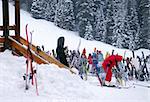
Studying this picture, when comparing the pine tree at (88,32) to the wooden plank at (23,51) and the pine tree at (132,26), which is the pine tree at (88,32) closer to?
the pine tree at (132,26)

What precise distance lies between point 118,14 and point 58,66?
47.1 m

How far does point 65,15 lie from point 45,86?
47411 mm

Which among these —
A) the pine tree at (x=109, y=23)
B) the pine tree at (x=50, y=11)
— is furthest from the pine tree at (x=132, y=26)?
the pine tree at (x=50, y=11)

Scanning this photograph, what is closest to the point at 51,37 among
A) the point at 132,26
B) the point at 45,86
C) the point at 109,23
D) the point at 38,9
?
the point at 38,9

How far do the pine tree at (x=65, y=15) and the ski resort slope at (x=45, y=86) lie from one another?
44964 mm

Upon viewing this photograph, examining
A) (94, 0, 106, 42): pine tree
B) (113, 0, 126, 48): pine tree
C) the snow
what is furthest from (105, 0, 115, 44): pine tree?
the snow

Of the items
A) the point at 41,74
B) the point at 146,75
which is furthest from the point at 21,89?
the point at 146,75

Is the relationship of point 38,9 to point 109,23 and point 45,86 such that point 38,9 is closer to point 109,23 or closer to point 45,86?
point 109,23

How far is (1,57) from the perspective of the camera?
442 inches

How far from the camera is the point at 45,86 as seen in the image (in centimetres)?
1036

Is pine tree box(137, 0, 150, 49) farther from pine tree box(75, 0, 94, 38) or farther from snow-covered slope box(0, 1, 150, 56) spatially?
pine tree box(75, 0, 94, 38)

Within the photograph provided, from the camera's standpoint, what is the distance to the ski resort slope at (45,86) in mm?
9766

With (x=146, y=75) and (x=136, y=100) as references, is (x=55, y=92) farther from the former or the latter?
(x=146, y=75)

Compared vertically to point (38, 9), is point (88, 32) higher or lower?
lower
